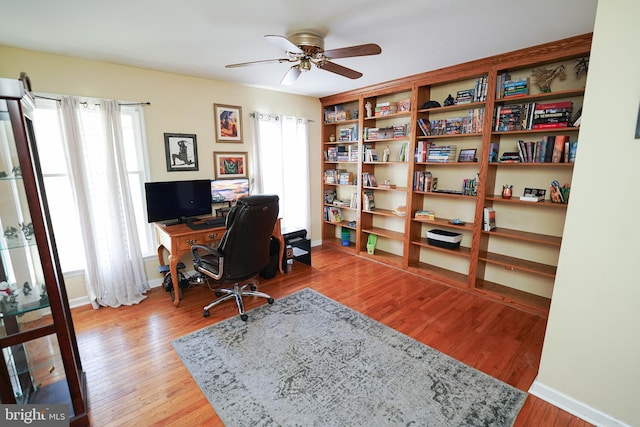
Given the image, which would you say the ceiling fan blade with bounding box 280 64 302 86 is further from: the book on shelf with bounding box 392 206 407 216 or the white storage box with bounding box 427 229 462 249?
the white storage box with bounding box 427 229 462 249

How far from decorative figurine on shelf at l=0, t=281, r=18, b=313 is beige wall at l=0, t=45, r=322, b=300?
61.6 inches

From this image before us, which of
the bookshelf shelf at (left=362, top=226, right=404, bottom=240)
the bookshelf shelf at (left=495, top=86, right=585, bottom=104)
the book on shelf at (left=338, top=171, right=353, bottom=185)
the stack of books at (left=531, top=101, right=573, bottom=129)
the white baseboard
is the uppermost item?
the bookshelf shelf at (left=495, top=86, right=585, bottom=104)

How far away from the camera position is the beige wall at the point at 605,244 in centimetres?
137

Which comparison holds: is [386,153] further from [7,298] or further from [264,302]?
[7,298]

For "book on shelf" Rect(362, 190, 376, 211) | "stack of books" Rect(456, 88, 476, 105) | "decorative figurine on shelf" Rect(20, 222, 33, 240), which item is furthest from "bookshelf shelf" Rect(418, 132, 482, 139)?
"decorative figurine on shelf" Rect(20, 222, 33, 240)

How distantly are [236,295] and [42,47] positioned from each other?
269cm

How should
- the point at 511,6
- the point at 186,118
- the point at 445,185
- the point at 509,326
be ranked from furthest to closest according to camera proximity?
the point at 445,185 < the point at 186,118 < the point at 509,326 < the point at 511,6

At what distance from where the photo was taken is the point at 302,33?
2096 millimetres

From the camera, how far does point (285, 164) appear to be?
13.7 feet

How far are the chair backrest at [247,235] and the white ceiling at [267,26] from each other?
1.30m

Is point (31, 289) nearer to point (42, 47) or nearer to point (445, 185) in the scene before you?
point (42, 47)

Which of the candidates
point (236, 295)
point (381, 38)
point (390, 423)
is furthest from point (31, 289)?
point (381, 38)

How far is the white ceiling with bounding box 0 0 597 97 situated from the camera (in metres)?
1.74

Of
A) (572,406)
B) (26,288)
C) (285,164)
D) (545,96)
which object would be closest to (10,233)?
(26,288)
